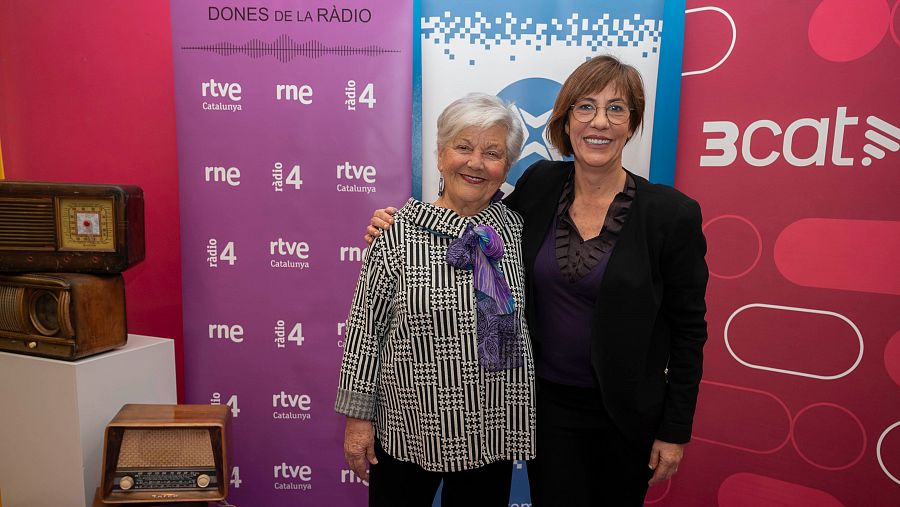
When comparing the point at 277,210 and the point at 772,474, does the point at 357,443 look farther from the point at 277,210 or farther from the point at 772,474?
the point at 772,474

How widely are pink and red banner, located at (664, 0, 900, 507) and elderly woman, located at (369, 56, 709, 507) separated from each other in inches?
34.7

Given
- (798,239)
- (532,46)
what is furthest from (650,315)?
(532,46)

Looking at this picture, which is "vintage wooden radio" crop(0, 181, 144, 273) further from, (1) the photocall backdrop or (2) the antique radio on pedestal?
(1) the photocall backdrop

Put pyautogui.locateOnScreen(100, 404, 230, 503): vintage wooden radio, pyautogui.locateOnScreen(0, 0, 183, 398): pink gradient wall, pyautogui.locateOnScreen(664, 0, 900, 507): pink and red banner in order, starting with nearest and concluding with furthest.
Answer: pyautogui.locateOnScreen(100, 404, 230, 503): vintage wooden radio
pyautogui.locateOnScreen(664, 0, 900, 507): pink and red banner
pyautogui.locateOnScreen(0, 0, 183, 398): pink gradient wall

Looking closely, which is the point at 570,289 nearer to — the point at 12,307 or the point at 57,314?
the point at 57,314

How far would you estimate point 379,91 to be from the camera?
2119mm

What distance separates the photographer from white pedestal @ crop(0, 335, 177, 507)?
1701 mm

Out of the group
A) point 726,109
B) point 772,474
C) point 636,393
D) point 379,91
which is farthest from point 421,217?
point 772,474

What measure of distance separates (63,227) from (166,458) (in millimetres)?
823

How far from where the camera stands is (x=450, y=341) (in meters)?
1.38

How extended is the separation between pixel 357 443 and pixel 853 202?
2.00m

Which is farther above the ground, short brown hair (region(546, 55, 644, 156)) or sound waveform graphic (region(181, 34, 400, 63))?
sound waveform graphic (region(181, 34, 400, 63))

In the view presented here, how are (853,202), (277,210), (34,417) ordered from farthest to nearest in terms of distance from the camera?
(277,210) < (853,202) < (34,417)

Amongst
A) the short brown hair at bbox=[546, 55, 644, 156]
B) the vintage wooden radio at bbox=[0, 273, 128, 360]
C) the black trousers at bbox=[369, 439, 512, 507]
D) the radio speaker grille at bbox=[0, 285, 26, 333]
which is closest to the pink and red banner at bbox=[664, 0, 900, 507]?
the short brown hair at bbox=[546, 55, 644, 156]
